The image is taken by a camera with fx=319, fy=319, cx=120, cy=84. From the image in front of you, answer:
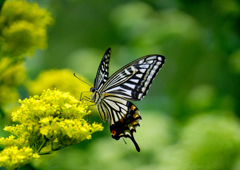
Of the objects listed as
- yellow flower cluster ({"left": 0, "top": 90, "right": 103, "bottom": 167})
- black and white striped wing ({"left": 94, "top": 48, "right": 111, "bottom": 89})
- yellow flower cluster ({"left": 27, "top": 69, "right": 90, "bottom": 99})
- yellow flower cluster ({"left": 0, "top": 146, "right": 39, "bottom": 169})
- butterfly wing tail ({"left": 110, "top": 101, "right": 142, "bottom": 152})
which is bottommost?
yellow flower cluster ({"left": 0, "top": 146, "right": 39, "bottom": 169})

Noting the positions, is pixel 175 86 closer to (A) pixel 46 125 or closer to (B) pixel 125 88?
(B) pixel 125 88

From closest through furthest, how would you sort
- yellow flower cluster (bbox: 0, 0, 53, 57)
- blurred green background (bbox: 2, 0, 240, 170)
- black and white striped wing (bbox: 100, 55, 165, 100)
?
yellow flower cluster (bbox: 0, 0, 53, 57) → black and white striped wing (bbox: 100, 55, 165, 100) → blurred green background (bbox: 2, 0, 240, 170)

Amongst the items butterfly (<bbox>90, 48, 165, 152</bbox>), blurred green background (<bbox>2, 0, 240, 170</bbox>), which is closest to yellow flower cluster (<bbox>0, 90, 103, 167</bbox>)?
blurred green background (<bbox>2, 0, 240, 170</bbox>)

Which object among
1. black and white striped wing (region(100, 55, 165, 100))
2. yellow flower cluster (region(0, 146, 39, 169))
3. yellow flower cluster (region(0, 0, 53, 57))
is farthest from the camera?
→ black and white striped wing (region(100, 55, 165, 100))

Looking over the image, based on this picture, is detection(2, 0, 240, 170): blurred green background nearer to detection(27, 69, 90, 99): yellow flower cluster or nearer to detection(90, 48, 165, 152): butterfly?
detection(27, 69, 90, 99): yellow flower cluster

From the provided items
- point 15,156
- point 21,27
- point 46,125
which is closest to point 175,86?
point 21,27

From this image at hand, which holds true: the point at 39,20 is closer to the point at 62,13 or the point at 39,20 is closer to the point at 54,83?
the point at 54,83

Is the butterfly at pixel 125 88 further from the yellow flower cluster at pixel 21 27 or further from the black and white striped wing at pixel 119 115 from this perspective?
the yellow flower cluster at pixel 21 27
